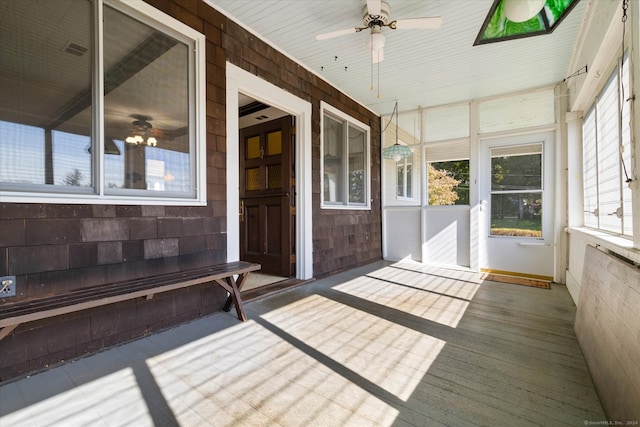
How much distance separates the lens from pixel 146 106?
2.39 metres

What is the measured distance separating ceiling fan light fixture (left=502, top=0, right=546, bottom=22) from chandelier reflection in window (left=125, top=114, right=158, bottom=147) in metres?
3.04

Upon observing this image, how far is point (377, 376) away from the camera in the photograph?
1.85 m

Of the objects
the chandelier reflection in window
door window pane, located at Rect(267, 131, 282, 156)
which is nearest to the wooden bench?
the chandelier reflection in window

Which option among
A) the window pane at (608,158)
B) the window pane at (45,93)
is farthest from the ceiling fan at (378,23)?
the window pane at (45,93)

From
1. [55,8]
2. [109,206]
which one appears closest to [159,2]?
[55,8]

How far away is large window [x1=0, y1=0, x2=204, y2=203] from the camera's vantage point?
1807 millimetres

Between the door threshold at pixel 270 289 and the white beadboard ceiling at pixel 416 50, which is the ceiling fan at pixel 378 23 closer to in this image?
the white beadboard ceiling at pixel 416 50

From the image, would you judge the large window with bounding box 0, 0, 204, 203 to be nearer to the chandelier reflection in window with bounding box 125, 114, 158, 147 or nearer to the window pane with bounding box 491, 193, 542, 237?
the chandelier reflection in window with bounding box 125, 114, 158, 147

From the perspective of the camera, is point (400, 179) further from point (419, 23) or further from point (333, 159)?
point (419, 23)

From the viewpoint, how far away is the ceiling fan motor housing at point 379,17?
2.76 metres

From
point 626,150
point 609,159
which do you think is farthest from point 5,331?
point 609,159

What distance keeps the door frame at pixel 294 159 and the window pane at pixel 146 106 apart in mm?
453

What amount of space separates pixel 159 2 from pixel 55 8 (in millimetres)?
752

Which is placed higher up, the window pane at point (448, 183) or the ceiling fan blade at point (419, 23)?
the ceiling fan blade at point (419, 23)
